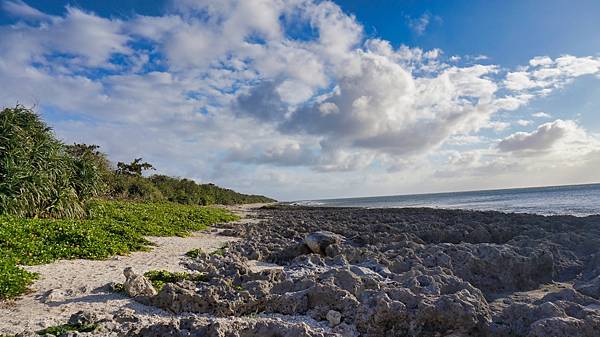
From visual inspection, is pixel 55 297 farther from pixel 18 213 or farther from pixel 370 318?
pixel 18 213

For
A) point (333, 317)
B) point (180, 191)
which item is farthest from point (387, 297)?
point (180, 191)

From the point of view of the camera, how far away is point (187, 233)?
15.9 meters

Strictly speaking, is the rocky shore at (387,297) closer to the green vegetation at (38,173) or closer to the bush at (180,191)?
the green vegetation at (38,173)

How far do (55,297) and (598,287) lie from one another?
797 cm

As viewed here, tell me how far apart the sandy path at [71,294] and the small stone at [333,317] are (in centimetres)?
226

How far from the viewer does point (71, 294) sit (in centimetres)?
650

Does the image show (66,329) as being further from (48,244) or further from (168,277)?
(48,244)

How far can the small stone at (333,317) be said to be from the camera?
18.0 ft

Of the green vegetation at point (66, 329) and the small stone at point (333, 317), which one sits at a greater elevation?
the green vegetation at point (66, 329)

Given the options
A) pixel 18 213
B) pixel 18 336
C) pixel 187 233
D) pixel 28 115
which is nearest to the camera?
pixel 18 336

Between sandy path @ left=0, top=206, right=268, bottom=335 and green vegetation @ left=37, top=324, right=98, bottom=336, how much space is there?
307 millimetres

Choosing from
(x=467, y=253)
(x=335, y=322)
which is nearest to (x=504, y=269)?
(x=467, y=253)

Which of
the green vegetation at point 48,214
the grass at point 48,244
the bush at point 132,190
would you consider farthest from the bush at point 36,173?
the bush at point 132,190

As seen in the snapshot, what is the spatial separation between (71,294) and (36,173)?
743 centimetres
